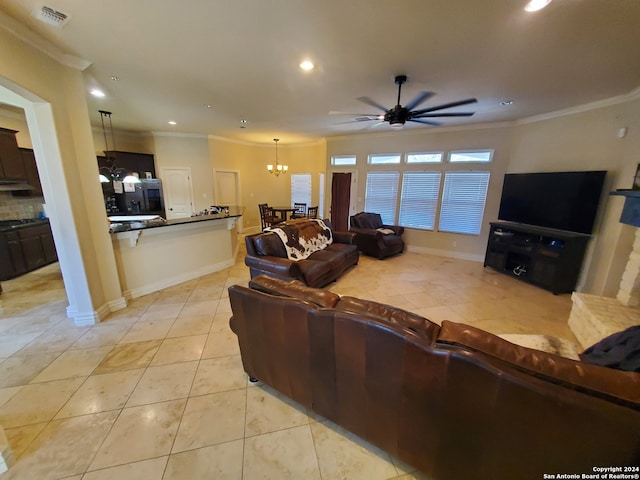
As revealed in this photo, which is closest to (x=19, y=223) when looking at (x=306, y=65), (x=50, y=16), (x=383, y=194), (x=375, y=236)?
(x=50, y=16)

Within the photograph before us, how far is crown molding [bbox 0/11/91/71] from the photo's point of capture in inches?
74.2

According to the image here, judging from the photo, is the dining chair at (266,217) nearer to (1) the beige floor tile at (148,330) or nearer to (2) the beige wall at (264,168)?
(2) the beige wall at (264,168)

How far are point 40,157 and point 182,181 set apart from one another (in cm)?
418

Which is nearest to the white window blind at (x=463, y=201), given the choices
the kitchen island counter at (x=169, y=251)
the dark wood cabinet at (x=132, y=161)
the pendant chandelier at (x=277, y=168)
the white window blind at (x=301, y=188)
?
the white window blind at (x=301, y=188)

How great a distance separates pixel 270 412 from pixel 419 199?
5.32m

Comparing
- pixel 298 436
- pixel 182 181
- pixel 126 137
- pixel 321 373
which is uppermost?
pixel 126 137

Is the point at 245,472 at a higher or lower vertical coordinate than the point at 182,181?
lower

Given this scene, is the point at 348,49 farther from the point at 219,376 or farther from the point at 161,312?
the point at 161,312

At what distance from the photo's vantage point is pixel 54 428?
1.56m

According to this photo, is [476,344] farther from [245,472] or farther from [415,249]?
[415,249]

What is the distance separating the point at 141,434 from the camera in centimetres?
153

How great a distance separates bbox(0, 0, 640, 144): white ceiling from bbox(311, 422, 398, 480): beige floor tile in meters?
2.96

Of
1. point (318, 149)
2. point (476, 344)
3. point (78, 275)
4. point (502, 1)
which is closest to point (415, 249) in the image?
point (318, 149)

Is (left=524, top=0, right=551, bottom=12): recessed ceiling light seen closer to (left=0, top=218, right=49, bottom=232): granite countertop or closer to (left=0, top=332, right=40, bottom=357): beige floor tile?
(left=0, top=332, right=40, bottom=357): beige floor tile
